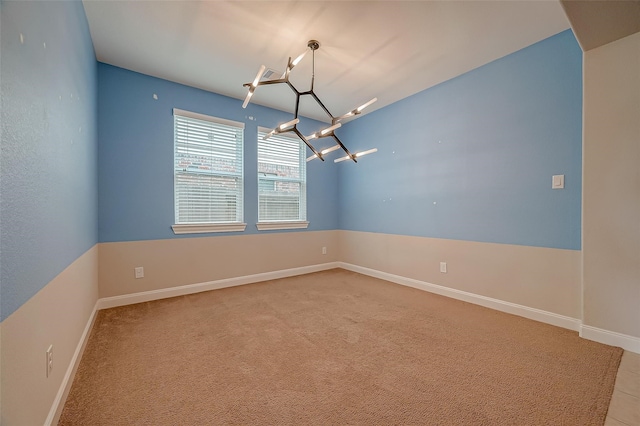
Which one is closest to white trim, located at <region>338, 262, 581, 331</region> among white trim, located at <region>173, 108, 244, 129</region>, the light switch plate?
the light switch plate

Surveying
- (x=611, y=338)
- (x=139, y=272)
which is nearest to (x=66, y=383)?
(x=139, y=272)

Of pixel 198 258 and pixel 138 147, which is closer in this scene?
pixel 138 147

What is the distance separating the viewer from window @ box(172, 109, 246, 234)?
363 cm

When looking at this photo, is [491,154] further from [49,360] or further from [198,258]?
[49,360]

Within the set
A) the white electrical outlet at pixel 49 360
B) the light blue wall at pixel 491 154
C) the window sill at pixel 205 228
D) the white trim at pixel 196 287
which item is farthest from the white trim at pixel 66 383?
the light blue wall at pixel 491 154

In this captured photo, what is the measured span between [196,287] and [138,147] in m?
1.94

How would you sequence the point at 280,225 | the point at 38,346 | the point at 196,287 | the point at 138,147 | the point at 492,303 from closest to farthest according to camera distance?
the point at 38,346
the point at 492,303
the point at 138,147
the point at 196,287
the point at 280,225

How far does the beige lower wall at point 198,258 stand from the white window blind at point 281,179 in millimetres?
367

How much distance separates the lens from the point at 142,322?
2707 millimetres

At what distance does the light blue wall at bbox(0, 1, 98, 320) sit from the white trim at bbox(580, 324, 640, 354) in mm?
3731

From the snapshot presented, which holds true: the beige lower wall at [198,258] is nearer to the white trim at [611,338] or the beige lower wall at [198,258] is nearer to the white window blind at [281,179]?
the white window blind at [281,179]

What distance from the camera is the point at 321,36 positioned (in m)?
2.61

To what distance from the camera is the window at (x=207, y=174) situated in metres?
3.63

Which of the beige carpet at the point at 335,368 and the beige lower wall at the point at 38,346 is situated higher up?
the beige lower wall at the point at 38,346
